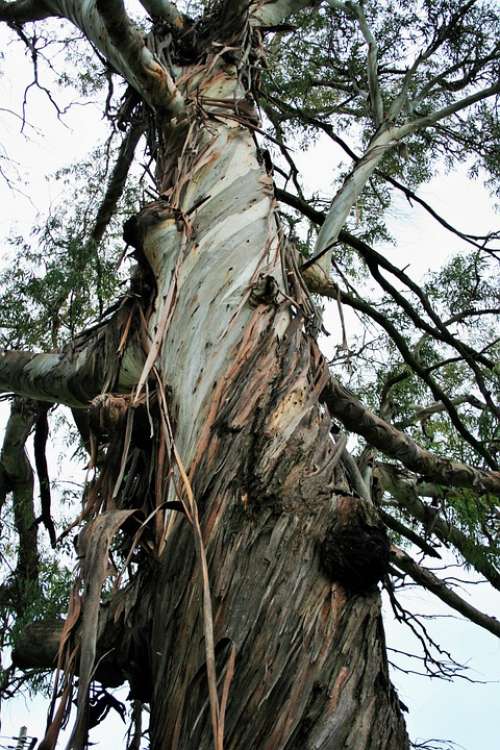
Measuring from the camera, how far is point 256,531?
964mm

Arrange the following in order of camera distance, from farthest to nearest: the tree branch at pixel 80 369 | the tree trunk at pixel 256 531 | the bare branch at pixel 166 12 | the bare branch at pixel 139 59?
the bare branch at pixel 166 12 < the bare branch at pixel 139 59 < the tree branch at pixel 80 369 < the tree trunk at pixel 256 531

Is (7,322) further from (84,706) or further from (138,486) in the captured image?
(84,706)

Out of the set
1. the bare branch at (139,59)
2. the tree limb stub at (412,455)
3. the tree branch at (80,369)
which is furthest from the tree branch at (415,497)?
the bare branch at (139,59)

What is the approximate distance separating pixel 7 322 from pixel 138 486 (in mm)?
2750

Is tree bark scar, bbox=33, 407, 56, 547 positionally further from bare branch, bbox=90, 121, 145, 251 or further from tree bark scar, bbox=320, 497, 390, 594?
tree bark scar, bbox=320, 497, 390, 594

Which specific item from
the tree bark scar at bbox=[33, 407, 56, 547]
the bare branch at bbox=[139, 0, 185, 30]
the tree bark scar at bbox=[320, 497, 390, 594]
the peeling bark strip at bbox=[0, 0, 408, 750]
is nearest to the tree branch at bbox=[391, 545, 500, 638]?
the tree bark scar at bbox=[33, 407, 56, 547]

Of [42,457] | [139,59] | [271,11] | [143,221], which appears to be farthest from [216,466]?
[271,11]

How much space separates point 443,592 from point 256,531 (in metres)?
2.01

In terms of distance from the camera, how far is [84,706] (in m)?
0.82

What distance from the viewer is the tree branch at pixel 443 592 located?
2645mm

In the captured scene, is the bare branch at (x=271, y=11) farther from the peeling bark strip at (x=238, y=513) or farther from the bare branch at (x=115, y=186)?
the peeling bark strip at (x=238, y=513)

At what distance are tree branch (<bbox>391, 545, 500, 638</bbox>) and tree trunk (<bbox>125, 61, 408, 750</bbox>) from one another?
4.78 feet

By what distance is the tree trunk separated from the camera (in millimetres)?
831

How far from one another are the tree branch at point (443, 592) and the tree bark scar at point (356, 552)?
5.82 ft
